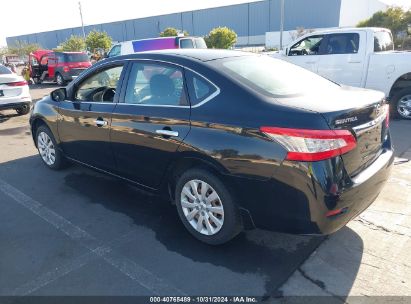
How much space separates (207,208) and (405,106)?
22.7ft

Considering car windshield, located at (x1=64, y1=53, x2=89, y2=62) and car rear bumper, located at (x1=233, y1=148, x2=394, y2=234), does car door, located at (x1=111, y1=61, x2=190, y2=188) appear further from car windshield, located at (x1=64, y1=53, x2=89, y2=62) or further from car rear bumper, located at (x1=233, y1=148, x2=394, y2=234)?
car windshield, located at (x1=64, y1=53, x2=89, y2=62)

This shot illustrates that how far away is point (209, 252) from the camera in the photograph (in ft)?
10.3

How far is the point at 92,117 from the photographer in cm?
411

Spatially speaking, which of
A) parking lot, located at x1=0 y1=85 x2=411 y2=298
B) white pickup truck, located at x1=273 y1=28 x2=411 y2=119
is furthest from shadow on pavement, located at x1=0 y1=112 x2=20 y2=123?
white pickup truck, located at x1=273 y1=28 x2=411 y2=119

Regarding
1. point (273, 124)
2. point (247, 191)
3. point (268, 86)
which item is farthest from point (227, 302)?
point (268, 86)

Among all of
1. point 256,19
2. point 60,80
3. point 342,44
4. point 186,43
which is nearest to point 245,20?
point 256,19

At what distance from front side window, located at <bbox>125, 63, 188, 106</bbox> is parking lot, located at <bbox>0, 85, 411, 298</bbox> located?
1.24 m

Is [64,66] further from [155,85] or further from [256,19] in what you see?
[256,19]

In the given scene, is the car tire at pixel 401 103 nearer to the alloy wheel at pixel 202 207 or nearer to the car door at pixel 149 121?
the car door at pixel 149 121

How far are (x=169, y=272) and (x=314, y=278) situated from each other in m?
1.14

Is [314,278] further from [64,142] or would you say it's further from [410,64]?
[410,64]

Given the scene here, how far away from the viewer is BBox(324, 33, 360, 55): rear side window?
27.0 feet

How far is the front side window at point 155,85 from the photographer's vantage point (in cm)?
328

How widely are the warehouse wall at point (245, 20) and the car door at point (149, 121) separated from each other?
60396mm
